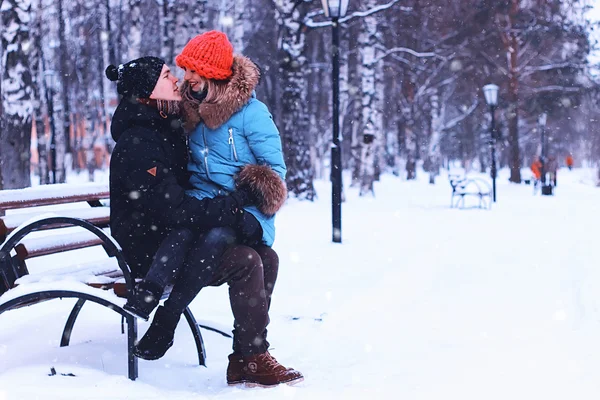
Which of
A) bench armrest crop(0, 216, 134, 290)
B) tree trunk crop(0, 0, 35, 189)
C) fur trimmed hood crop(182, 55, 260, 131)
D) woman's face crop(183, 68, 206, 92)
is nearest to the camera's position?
bench armrest crop(0, 216, 134, 290)

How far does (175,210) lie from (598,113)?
55.0 meters

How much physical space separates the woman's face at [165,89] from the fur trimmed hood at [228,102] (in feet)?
0.26

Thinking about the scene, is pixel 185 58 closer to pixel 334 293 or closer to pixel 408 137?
pixel 334 293

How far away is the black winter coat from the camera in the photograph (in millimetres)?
3482

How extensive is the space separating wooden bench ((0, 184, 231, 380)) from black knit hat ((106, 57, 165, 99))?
0.69 m

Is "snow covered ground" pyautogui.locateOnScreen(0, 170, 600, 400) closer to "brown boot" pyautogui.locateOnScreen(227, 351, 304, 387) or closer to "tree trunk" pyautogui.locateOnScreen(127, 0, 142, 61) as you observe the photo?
"brown boot" pyautogui.locateOnScreen(227, 351, 304, 387)

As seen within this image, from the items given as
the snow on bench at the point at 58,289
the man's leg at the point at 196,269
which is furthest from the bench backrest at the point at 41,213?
the man's leg at the point at 196,269

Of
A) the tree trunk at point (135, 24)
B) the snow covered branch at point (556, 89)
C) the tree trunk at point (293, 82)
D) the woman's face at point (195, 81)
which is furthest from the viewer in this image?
the snow covered branch at point (556, 89)

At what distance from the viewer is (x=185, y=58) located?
3758 mm

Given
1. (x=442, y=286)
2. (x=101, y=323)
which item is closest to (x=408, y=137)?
(x=442, y=286)

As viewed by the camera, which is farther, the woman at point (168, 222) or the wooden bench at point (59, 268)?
the woman at point (168, 222)

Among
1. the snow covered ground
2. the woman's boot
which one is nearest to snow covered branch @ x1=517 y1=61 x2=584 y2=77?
the snow covered ground

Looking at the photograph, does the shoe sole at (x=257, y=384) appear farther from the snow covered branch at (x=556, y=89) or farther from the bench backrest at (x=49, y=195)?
the snow covered branch at (x=556, y=89)

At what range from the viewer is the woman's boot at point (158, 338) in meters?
3.51
